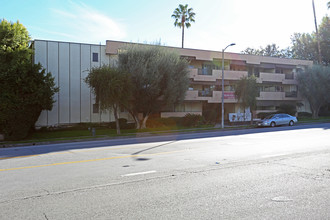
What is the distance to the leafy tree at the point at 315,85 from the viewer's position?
39.1 m

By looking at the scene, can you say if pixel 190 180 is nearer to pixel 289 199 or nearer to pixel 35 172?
pixel 289 199

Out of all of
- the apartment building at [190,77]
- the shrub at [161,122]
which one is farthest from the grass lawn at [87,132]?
the shrub at [161,122]

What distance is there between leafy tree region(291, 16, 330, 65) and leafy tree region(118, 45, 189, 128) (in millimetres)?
37346

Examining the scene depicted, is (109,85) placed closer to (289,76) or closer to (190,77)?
(190,77)

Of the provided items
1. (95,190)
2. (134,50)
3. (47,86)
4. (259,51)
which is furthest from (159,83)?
(259,51)

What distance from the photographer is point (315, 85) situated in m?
39.2

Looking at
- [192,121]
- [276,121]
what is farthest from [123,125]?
[276,121]

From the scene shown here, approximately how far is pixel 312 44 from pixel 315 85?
1974 cm

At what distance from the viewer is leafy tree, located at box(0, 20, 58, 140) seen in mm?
21391

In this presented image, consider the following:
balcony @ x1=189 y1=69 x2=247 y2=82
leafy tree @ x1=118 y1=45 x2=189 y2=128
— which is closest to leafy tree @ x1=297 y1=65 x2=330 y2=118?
balcony @ x1=189 y1=69 x2=247 y2=82

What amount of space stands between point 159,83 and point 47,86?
987 centimetres

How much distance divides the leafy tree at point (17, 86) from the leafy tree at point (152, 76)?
7.32 meters

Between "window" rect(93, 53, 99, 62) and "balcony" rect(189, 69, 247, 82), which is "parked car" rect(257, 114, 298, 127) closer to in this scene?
"balcony" rect(189, 69, 247, 82)

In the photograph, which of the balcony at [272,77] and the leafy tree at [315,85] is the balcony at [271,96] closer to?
the balcony at [272,77]
